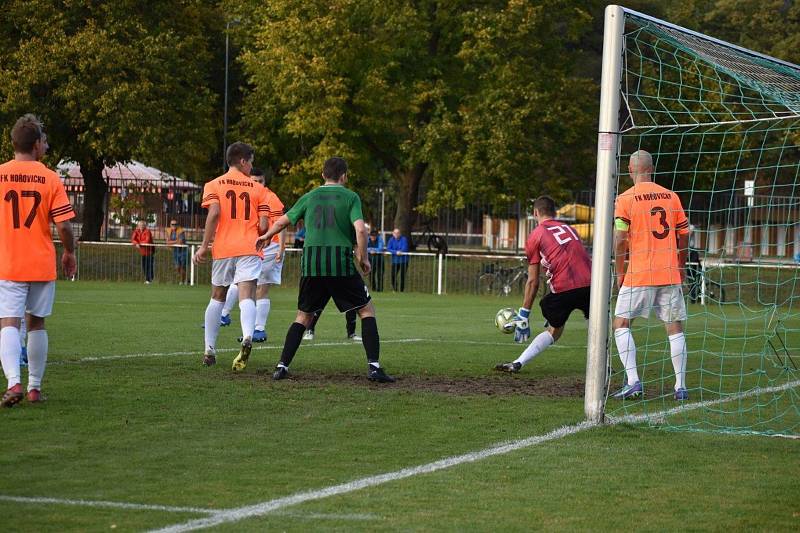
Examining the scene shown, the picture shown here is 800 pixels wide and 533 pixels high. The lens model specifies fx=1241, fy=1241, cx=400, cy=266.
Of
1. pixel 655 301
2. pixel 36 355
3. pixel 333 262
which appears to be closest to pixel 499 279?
pixel 333 262

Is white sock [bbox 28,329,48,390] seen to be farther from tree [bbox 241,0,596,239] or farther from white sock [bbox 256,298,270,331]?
tree [bbox 241,0,596,239]

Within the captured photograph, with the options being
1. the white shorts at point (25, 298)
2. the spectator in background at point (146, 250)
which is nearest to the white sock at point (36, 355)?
the white shorts at point (25, 298)

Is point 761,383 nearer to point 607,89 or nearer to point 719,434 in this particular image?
point 719,434

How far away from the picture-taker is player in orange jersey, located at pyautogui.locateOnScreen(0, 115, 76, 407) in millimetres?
8773

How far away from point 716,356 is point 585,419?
20.6 ft

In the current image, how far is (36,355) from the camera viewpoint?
8977mm

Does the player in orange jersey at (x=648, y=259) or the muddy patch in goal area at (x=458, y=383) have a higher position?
the player in orange jersey at (x=648, y=259)

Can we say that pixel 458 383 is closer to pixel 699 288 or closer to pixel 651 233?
pixel 651 233

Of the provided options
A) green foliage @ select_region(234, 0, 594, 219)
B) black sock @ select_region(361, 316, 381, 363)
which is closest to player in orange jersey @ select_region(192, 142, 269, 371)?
black sock @ select_region(361, 316, 381, 363)

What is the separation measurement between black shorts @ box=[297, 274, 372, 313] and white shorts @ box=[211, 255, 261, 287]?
125cm

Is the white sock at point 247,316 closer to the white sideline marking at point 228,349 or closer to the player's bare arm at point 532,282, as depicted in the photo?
the white sideline marking at point 228,349

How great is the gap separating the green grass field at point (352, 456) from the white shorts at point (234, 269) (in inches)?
33.4

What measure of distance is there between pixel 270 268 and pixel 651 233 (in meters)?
6.54

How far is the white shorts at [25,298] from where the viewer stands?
28.9 feet
